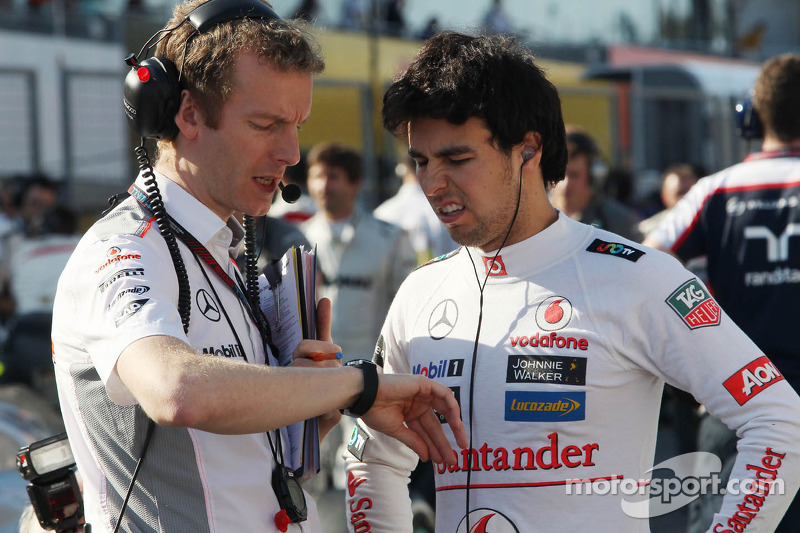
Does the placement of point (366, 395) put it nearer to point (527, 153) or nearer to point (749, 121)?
point (527, 153)

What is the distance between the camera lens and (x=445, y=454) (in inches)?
84.4

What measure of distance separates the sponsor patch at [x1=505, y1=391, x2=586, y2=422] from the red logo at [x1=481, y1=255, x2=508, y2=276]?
33 cm

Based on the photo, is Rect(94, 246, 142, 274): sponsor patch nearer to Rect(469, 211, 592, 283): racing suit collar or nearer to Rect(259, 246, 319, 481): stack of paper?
Rect(259, 246, 319, 481): stack of paper

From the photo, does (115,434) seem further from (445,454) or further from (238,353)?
(445,454)

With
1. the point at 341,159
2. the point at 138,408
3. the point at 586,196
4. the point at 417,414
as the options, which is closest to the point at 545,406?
the point at 417,414

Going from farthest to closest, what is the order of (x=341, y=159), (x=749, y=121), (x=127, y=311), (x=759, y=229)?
1. (x=341, y=159)
2. (x=749, y=121)
3. (x=759, y=229)
4. (x=127, y=311)

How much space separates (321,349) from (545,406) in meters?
0.55

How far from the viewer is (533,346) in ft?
7.50

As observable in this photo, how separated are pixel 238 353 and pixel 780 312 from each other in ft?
7.48

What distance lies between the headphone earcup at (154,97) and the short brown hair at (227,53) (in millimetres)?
39

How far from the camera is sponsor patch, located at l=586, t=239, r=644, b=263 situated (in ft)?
7.52

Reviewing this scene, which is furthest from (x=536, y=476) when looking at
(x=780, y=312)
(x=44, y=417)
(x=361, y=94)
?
(x=361, y=94)

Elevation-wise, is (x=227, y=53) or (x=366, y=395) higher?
(x=227, y=53)

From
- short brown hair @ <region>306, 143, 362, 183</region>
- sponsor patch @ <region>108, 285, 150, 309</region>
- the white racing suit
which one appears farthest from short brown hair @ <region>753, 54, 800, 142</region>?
short brown hair @ <region>306, 143, 362, 183</region>
